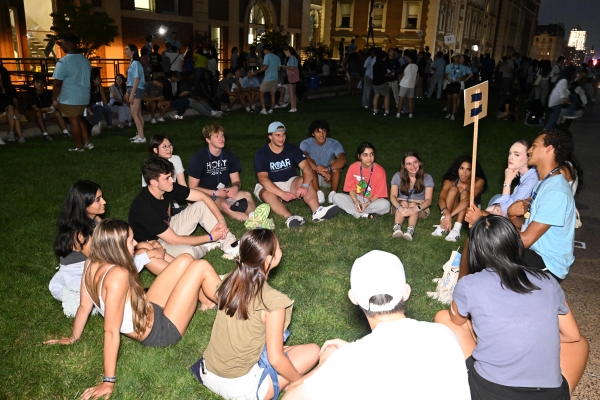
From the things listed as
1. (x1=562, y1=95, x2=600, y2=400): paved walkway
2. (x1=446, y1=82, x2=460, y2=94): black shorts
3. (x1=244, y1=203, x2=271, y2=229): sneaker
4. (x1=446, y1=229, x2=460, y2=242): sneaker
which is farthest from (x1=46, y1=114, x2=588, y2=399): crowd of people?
(x1=446, y1=82, x2=460, y2=94): black shorts

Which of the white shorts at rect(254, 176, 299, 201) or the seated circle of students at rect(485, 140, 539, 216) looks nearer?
the seated circle of students at rect(485, 140, 539, 216)

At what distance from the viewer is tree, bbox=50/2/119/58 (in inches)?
635

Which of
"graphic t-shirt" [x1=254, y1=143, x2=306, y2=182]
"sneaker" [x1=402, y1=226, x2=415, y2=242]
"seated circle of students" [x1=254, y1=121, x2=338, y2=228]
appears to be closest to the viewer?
"sneaker" [x1=402, y1=226, x2=415, y2=242]

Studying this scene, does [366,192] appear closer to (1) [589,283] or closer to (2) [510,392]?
(1) [589,283]

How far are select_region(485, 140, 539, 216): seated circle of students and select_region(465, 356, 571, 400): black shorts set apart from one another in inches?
98.9

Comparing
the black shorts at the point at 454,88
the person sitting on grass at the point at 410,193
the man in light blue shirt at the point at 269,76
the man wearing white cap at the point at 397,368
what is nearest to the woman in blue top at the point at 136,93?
the man in light blue shirt at the point at 269,76

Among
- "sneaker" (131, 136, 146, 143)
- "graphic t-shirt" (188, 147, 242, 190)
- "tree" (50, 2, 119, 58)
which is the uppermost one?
"tree" (50, 2, 119, 58)

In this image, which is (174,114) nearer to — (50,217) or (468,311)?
(50,217)

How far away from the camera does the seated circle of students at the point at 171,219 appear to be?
4.79 meters

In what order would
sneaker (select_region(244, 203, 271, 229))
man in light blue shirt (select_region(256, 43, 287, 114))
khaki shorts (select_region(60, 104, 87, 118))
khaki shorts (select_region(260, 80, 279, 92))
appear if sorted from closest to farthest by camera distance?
sneaker (select_region(244, 203, 271, 229)), khaki shorts (select_region(60, 104, 87, 118)), man in light blue shirt (select_region(256, 43, 287, 114)), khaki shorts (select_region(260, 80, 279, 92))

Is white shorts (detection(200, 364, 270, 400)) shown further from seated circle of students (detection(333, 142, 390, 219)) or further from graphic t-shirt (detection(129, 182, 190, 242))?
seated circle of students (detection(333, 142, 390, 219))

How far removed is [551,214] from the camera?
3.65m

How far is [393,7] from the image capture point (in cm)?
4741

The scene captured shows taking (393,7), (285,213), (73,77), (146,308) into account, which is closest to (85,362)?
(146,308)
